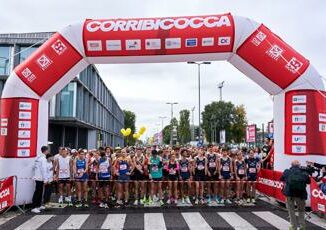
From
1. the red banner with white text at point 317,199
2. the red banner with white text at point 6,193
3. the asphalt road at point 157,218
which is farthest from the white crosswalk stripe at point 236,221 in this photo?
the red banner with white text at point 6,193

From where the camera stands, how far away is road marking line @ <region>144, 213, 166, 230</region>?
909 centimetres

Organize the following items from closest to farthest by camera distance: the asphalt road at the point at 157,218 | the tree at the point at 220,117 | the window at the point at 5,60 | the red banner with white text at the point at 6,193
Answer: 1. the asphalt road at the point at 157,218
2. the red banner with white text at the point at 6,193
3. the window at the point at 5,60
4. the tree at the point at 220,117

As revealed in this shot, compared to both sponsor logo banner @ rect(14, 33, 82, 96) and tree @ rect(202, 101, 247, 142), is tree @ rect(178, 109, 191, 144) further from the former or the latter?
sponsor logo banner @ rect(14, 33, 82, 96)

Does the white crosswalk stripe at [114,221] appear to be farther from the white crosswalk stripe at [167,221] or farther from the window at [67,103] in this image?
the window at [67,103]

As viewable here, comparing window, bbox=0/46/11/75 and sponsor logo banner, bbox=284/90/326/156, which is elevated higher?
window, bbox=0/46/11/75

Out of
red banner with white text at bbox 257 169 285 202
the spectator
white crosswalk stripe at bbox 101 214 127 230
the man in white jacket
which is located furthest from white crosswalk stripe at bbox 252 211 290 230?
the man in white jacket

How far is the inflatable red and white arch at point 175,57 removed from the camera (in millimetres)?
11320

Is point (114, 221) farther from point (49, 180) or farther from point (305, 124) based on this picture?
point (305, 124)

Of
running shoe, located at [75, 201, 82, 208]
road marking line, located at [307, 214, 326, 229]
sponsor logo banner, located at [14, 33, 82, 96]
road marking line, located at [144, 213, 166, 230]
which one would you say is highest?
sponsor logo banner, located at [14, 33, 82, 96]

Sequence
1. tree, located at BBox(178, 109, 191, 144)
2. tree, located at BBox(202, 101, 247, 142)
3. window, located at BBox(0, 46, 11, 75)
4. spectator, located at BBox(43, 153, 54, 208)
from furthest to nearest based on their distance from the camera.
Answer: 1. tree, located at BBox(202, 101, 247, 142)
2. tree, located at BBox(178, 109, 191, 144)
3. window, located at BBox(0, 46, 11, 75)
4. spectator, located at BBox(43, 153, 54, 208)

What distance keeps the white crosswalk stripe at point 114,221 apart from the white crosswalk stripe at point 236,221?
2767 mm

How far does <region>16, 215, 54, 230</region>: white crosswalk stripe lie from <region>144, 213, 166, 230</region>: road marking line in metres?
2.71

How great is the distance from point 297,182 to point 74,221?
5.71m

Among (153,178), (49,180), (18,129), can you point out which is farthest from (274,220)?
(18,129)
